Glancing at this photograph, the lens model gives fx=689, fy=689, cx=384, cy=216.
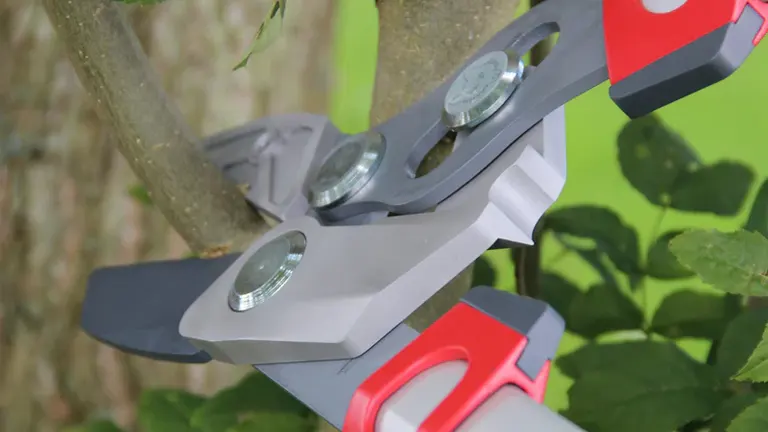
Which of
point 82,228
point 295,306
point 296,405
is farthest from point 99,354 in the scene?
point 295,306

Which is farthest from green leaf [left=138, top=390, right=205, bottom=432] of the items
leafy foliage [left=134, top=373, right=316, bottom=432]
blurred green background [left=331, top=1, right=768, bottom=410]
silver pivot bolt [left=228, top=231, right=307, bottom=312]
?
blurred green background [left=331, top=1, right=768, bottom=410]

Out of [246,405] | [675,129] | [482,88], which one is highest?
[482,88]

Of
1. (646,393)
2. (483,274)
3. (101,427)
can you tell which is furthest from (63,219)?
(646,393)

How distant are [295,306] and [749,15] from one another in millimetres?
160

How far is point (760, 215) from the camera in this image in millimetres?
299

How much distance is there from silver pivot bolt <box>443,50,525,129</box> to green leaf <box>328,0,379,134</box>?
1.60 ft

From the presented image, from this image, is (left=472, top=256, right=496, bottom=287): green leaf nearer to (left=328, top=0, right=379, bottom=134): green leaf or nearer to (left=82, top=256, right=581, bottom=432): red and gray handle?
(left=82, top=256, right=581, bottom=432): red and gray handle

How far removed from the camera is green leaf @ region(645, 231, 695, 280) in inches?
14.9

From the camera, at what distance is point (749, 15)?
19 centimetres

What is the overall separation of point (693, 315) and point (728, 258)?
0.16 metres

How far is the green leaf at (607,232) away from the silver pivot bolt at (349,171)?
0.16 metres

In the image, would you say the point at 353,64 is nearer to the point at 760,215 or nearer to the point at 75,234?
the point at 75,234

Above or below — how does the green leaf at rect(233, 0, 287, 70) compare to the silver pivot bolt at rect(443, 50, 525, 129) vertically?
above

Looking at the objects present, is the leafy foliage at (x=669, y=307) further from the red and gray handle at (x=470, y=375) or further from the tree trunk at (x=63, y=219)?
the tree trunk at (x=63, y=219)
